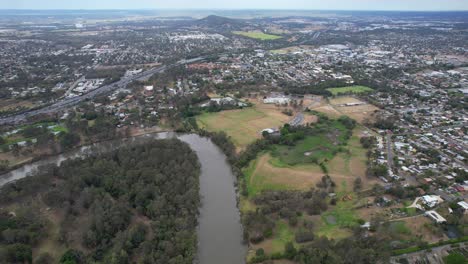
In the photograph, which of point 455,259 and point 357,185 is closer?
point 455,259

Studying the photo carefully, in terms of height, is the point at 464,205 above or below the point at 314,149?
below

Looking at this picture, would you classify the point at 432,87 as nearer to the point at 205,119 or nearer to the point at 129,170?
the point at 205,119

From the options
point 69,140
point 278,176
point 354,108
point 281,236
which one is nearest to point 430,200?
point 278,176

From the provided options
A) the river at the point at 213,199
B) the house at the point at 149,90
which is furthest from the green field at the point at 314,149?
the house at the point at 149,90

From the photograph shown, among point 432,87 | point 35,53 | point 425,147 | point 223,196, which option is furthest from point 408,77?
point 35,53

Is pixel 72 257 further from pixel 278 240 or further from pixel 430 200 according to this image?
pixel 430 200

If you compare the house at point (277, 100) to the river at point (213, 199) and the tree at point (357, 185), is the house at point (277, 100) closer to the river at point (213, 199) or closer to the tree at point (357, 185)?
the river at point (213, 199)
